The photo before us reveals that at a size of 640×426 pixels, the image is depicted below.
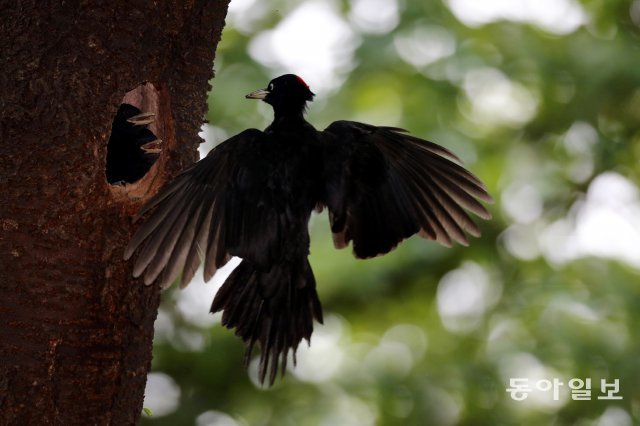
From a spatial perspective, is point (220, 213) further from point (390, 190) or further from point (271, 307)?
point (390, 190)

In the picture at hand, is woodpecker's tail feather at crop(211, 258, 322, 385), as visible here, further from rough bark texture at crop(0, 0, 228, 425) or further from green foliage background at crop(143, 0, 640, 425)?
green foliage background at crop(143, 0, 640, 425)

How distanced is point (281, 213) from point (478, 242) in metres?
3.13

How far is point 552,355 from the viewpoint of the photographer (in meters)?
5.94

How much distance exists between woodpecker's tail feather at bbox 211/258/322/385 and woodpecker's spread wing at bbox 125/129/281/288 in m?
0.15

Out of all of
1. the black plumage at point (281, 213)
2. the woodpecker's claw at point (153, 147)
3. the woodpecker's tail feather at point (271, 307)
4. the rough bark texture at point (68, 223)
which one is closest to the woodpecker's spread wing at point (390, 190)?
the black plumage at point (281, 213)

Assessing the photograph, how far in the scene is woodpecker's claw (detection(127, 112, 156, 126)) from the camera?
3.60 m

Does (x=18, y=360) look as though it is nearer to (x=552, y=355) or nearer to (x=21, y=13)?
(x=21, y=13)

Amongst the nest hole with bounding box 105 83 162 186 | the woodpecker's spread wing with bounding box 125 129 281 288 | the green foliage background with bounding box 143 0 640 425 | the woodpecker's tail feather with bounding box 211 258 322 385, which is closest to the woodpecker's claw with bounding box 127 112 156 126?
the nest hole with bounding box 105 83 162 186

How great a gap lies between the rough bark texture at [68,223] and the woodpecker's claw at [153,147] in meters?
0.27

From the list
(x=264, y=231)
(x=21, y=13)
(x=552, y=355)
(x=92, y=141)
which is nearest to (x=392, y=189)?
(x=264, y=231)

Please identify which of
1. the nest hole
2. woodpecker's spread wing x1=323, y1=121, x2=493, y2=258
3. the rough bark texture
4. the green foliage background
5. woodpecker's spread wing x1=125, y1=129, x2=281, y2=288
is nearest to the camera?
the rough bark texture

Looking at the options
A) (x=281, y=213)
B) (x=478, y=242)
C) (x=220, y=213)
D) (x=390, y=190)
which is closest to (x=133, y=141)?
(x=220, y=213)

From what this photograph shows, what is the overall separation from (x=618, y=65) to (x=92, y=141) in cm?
423

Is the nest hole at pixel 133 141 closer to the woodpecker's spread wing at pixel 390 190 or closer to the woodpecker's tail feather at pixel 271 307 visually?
the woodpecker's tail feather at pixel 271 307
